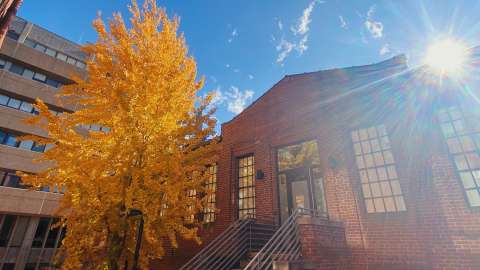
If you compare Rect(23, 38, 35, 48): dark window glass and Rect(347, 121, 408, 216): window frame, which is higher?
Rect(23, 38, 35, 48): dark window glass

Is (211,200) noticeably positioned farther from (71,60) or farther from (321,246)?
(71,60)

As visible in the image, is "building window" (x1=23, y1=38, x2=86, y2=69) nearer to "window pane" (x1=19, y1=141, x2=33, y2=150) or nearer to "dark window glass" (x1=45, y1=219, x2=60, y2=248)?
"window pane" (x1=19, y1=141, x2=33, y2=150)

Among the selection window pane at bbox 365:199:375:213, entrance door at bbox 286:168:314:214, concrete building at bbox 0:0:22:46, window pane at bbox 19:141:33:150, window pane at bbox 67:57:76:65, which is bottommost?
window pane at bbox 365:199:375:213

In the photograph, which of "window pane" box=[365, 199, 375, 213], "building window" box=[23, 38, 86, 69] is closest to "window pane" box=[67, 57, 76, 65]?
"building window" box=[23, 38, 86, 69]

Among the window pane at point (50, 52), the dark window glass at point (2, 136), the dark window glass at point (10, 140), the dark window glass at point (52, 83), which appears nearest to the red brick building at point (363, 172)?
the dark window glass at point (10, 140)

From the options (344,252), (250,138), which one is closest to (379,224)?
(344,252)

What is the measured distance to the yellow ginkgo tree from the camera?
14.2 feet

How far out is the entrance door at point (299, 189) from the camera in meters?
8.94

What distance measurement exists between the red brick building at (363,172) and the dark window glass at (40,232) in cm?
1640

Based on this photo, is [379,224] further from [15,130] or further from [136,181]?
[15,130]

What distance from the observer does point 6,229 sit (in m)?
19.2

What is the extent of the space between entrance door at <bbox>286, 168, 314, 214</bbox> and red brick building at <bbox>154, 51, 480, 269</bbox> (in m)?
0.04

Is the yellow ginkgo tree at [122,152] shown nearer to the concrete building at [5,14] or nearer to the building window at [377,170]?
the concrete building at [5,14]

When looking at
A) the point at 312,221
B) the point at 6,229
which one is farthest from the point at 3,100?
the point at 312,221
